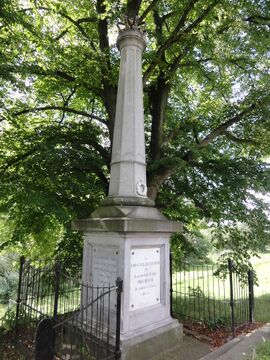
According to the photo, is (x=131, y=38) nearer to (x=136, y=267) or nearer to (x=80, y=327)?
(x=136, y=267)

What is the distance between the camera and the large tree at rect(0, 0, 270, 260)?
7590 mm

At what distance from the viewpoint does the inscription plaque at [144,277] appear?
4.75 meters

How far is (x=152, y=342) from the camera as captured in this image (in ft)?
15.6

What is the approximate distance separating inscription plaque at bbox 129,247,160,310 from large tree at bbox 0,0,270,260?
254 centimetres

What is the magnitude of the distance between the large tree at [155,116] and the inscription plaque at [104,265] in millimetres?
1923

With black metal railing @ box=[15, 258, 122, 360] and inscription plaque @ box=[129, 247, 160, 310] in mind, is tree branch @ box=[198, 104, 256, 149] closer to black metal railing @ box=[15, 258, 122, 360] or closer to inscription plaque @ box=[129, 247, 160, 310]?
inscription plaque @ box=[129, 247, 160, 310]

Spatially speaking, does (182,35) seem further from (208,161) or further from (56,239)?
(56,239)

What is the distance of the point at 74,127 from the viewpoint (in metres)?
9.42

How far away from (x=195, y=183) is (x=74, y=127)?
424 cm

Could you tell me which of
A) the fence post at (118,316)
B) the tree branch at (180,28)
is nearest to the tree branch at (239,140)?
the tree branch at (180,28)

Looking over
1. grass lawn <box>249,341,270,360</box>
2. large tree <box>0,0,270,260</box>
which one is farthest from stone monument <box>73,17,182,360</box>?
large tree <box>0,0,270,260</box>

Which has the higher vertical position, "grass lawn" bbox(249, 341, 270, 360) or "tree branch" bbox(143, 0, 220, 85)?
"tree branch" bbox(143, 0, 220, 85)

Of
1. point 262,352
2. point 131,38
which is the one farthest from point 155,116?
point 262,352

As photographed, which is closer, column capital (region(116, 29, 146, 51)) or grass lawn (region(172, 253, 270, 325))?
column capital (region(116, 29, 146, 51))
